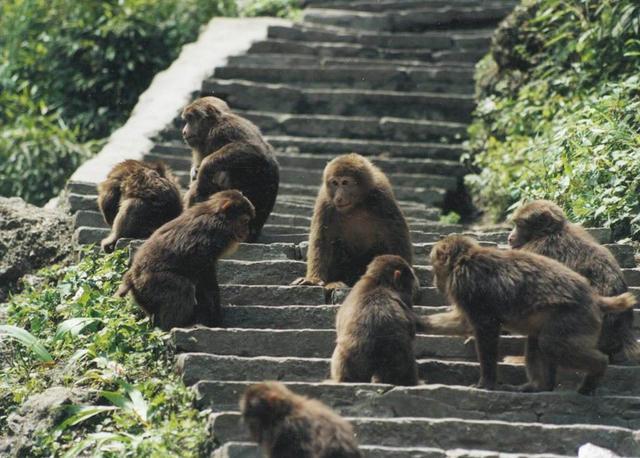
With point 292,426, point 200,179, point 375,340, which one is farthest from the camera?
point 200,179

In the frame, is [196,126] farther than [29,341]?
Yes

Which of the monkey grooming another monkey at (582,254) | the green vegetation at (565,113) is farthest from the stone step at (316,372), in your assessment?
the green vegetation at (565,113)

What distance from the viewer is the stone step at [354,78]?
16297mm

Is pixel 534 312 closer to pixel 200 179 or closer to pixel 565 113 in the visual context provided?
pixel 200 179

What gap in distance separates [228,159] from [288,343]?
8.39 ft

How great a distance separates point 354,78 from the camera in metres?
16.4

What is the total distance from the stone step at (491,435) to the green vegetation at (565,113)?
11.0ft

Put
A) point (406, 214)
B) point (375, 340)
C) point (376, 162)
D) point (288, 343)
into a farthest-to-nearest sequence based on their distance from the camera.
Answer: point (376, 162) < point (406, 214) < point (288, 343) < point (375, 340)

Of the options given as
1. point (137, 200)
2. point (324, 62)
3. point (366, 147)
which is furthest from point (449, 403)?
point (324, 62)

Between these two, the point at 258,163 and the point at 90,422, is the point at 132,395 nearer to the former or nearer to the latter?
the point at 90,422

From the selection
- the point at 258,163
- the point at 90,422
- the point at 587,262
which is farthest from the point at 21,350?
the point at 587,262

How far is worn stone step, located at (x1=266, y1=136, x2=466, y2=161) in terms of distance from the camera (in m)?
14.8

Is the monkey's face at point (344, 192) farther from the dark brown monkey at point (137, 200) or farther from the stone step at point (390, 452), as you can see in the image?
the stone step at point (390, 452)

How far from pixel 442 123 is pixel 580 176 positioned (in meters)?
4.12
